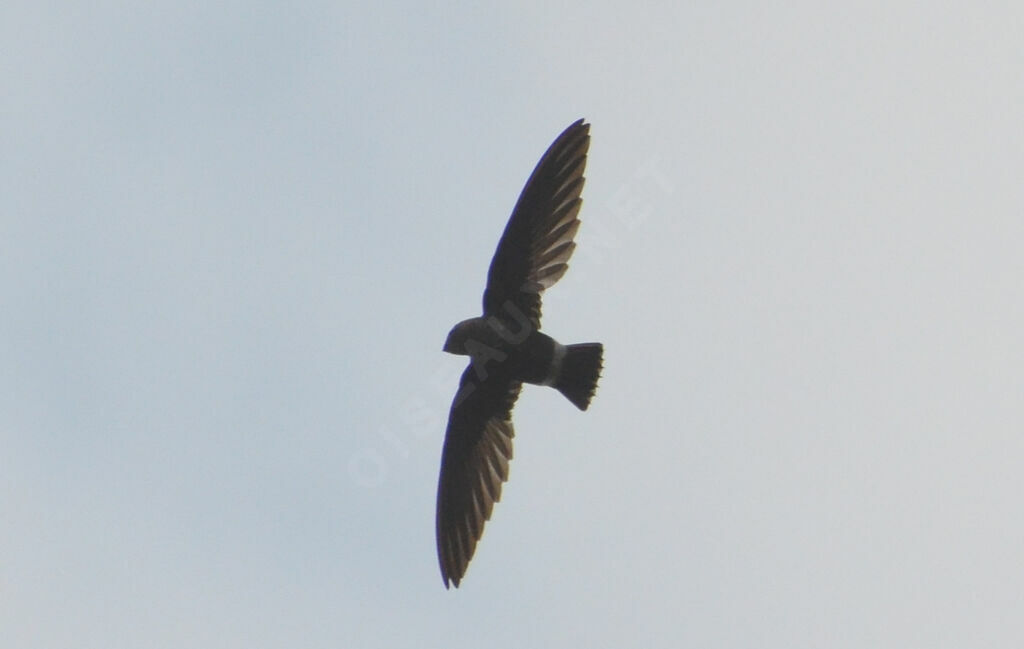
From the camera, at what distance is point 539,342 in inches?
364

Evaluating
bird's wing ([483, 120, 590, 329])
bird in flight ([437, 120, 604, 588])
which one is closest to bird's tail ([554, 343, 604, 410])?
bird in flight ([437, 120, 604, 588])

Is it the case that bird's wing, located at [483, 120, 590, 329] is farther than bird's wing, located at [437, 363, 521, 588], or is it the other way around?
bird's wing, located at [437, 363, 521, 588]

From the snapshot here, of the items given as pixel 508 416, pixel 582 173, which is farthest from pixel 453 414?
pixel 582 173

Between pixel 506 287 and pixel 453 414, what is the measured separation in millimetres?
958

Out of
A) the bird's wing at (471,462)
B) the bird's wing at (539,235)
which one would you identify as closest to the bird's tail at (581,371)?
the bird's wing at (539,235)

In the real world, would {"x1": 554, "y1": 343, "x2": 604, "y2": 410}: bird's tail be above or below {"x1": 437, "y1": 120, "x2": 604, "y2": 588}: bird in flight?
below

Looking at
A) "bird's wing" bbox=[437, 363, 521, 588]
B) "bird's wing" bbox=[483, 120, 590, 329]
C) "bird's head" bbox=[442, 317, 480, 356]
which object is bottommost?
"bird's wing" bbox=[437, 363, 521, 588]

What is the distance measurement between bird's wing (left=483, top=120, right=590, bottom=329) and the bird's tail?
28 cm

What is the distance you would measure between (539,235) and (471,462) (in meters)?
1.51

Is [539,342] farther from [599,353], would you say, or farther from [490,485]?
[490,485]

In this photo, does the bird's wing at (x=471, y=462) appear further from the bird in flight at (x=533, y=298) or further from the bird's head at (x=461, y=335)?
the bird's head at (x=461, y=335)

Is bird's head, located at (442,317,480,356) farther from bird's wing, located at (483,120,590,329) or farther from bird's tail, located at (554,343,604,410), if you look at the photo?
bird's tail, located at (554,343,604,410)

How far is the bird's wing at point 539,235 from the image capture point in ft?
30.2

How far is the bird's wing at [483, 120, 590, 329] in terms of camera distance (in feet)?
30.2
